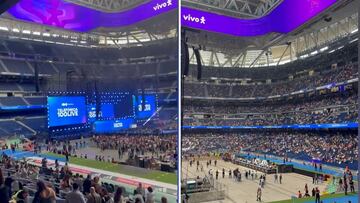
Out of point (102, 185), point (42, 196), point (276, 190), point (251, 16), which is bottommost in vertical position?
point (276, 190)

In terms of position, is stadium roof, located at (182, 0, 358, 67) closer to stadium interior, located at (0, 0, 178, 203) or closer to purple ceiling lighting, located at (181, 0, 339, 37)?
purple ceiling lighting, located at (181, 0, 339, 37)

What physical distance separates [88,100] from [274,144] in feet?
5.19

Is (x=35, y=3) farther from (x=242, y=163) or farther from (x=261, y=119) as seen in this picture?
(x=242, y=163)

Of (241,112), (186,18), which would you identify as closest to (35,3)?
(186,18)

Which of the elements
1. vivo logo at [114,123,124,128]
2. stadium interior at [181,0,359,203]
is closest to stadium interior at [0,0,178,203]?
vivo logo at [114,123,124,128]

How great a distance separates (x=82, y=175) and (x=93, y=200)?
0.16m

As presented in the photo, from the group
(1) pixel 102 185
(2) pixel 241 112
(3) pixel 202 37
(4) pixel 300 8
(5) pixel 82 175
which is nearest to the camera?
(1) pixel 102 185

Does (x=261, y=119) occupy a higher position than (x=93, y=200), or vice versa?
(x=261, y=119)

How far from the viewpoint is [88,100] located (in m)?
1.71

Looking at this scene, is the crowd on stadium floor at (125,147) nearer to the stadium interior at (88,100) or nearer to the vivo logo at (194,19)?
the stadium interior at (88,100)

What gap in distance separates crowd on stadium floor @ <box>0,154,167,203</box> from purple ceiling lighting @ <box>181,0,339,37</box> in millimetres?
1001

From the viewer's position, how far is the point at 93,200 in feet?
5.23

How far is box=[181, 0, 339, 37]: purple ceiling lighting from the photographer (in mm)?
1785

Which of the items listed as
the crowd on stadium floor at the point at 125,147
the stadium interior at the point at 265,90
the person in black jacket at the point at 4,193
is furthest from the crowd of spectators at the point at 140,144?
the person in black jacket at the point at 4,193
